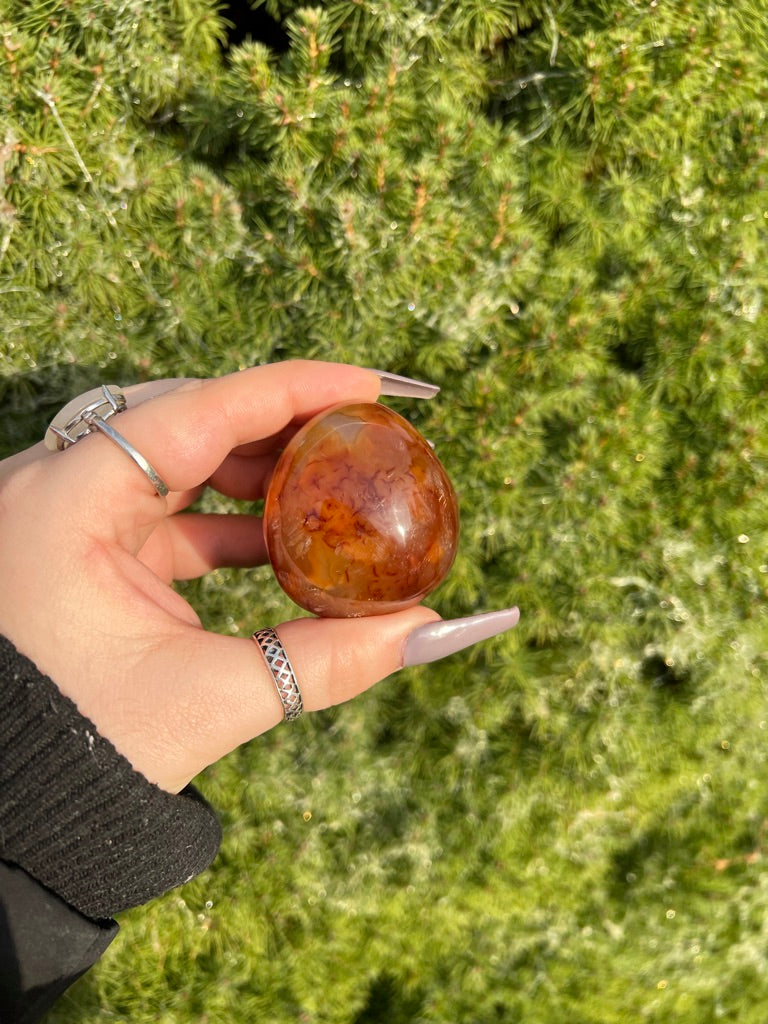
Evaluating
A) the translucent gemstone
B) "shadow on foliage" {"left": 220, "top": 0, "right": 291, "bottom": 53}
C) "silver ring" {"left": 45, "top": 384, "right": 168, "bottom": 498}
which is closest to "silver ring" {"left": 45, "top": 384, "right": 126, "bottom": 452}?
"silver ring" {"left": 45, "top": 384, "right": 168, "bottom": 498}

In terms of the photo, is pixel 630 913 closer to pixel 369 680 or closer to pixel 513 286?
pixel 369 680

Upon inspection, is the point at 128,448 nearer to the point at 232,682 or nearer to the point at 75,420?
the point at 75,420

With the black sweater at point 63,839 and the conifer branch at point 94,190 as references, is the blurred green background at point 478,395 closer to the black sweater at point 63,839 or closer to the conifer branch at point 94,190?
the conifer branch at point 94,190

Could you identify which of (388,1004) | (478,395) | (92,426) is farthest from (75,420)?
(388,1004)

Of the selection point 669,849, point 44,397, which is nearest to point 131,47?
point 44,397

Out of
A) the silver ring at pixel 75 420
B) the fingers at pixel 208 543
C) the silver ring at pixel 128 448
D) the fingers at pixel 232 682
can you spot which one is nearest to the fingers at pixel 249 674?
the fingers at pixel 232 682
